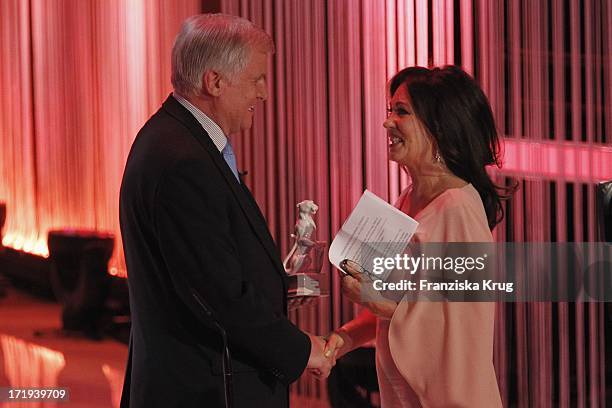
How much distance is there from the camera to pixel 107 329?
4.34 meters

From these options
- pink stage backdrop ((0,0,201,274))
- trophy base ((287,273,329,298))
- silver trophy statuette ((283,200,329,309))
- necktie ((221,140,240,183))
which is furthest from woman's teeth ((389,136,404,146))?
pink stage backdrop ((0,0,201,274))

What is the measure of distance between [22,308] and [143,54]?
1.26m

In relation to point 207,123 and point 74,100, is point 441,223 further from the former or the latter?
point 74,100

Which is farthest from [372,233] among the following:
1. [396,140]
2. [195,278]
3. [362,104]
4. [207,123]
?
[362,104]

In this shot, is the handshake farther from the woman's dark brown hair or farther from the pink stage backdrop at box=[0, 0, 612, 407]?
the pink stage backdrop at box=[0, 0, 612, 407]

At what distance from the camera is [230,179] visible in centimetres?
207

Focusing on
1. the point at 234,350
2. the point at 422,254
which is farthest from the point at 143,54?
the point at 234,350

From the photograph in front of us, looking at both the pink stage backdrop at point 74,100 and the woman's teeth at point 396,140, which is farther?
the pink stage backdrop at point 74,100

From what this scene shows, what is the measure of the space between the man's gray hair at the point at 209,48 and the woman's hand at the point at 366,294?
2.22 ft

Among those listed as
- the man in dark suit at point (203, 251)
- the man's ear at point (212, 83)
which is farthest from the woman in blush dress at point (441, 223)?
the man's ear at point (212, 83)

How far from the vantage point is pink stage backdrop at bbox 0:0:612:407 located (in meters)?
3.59

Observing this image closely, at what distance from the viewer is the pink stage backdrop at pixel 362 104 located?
3594mm

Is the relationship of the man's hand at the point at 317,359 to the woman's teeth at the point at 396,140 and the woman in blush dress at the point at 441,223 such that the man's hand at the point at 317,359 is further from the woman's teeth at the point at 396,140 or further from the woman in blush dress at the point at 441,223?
the woman's teeth at the point at 396,140

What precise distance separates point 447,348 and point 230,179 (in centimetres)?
80
